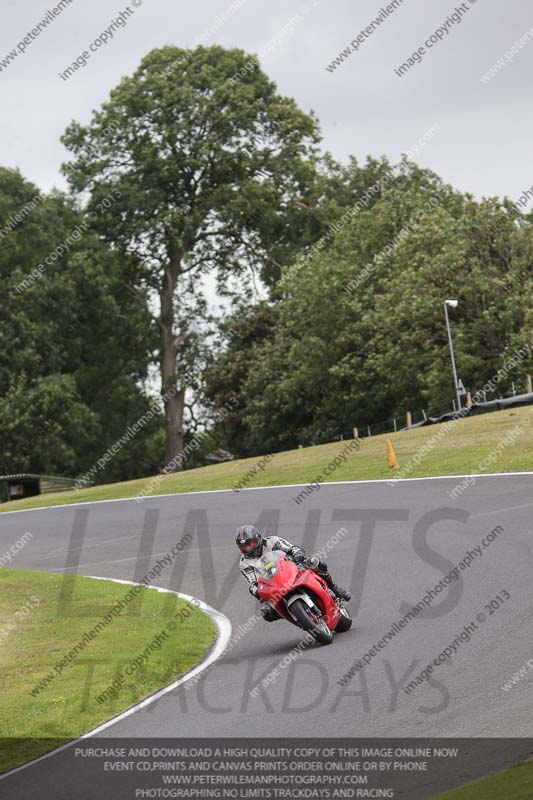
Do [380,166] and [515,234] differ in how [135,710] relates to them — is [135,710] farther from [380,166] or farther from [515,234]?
[380,166]

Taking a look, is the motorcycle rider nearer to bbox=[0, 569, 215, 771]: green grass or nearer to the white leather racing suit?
the white leather racing suit

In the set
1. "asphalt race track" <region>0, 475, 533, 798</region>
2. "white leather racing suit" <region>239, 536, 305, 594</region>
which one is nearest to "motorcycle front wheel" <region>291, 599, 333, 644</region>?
"asphalt race track" <region>0, 475, 533, 798</region>

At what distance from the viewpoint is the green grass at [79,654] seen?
453 inches

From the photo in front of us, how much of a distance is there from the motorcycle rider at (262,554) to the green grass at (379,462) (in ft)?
55.6

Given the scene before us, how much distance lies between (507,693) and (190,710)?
3072mm

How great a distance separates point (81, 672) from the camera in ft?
45.9

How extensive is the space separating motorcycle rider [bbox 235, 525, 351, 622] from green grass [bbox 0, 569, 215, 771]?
130cm

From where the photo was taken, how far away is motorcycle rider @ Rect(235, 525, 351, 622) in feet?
A: 43.2

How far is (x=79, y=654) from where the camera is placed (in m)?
15.1

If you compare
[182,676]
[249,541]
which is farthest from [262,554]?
[182,676]

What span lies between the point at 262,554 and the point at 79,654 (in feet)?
11.0

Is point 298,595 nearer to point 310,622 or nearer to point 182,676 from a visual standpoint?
point 310,622
